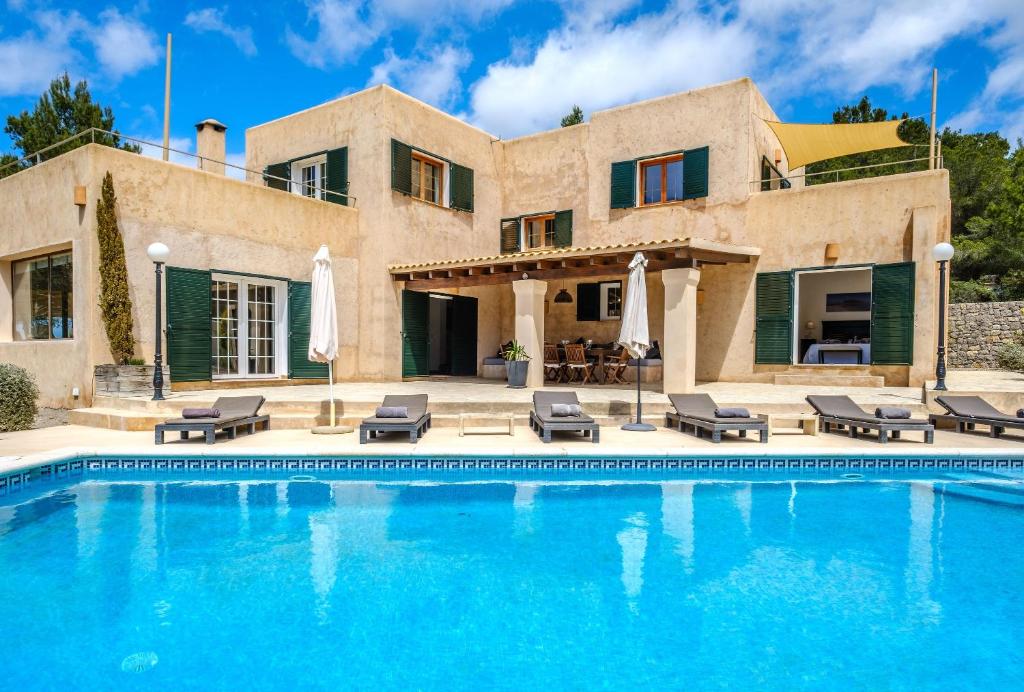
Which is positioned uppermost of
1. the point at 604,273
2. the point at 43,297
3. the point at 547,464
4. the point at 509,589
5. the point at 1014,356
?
the point at 604,273

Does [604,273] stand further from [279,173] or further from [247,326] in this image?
[279,173]

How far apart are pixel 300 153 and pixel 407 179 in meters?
3.04

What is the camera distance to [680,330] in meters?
11.7

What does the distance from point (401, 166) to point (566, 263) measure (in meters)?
4.97

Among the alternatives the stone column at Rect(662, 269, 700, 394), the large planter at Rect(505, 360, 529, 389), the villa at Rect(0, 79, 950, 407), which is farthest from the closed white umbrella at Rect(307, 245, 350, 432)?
the stone column at Rect(662, 269, 700, 394)

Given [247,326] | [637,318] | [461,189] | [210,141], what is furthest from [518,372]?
[210,141]

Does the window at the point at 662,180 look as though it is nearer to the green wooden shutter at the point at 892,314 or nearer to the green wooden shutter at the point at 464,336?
the green wooden shutter at the point at 892,314

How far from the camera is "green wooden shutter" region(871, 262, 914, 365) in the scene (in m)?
12.4

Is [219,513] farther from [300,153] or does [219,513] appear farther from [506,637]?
[300,153]

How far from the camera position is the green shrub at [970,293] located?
22.9 metres

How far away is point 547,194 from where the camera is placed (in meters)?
16.9

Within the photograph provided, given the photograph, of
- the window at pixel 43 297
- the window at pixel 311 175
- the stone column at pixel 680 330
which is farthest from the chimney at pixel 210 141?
the stone column at pixel 680 330

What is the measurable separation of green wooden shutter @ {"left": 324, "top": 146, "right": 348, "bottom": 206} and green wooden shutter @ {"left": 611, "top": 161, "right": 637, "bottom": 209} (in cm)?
657

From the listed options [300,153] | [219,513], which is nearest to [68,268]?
[300,153]
